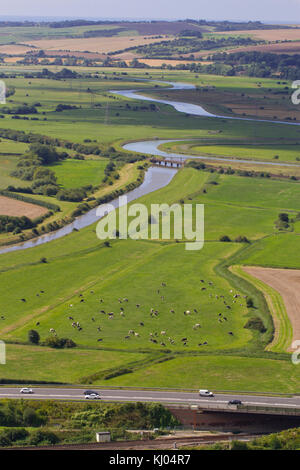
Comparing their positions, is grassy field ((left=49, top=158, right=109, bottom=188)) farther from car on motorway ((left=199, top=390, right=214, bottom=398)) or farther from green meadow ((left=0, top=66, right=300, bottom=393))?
car on motorway ((left=199, top=390, right=214, bottom=398))

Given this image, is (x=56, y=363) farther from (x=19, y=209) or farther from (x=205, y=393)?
(x=19, y=209)

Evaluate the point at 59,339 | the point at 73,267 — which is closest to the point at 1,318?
the point at 59,339

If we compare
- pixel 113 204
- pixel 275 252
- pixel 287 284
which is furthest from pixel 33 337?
pixel 113 204

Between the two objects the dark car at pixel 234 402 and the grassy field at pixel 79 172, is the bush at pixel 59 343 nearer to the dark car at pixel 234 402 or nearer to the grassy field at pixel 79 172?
the dark car at pixel 234 402

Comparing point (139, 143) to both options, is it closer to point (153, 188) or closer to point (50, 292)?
point (153, 188)

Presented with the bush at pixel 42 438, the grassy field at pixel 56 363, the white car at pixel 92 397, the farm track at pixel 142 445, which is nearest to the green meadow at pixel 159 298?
the grassy field at pixel 56 363

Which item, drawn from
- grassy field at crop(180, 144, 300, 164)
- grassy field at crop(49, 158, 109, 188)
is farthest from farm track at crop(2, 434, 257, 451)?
grassy field at crop(180, 144, 300, 164)
